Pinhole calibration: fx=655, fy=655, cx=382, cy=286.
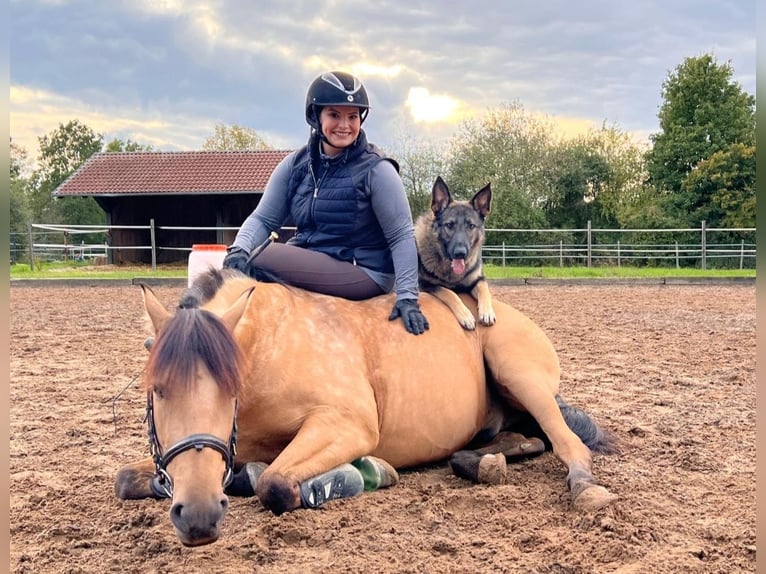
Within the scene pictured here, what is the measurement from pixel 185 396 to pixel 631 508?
2.09 meters

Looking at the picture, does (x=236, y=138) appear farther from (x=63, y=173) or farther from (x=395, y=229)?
(x=395, y=229)

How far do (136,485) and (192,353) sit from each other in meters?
1.22

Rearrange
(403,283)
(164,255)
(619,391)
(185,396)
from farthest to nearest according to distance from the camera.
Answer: (164,255) → (619,391) → (403,283) → (185,396)

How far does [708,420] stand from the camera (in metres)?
4.85

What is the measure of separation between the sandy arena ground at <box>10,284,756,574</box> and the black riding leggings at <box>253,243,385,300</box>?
3.74ft

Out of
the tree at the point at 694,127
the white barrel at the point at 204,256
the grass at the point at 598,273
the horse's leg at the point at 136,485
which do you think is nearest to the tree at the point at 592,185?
the tree at the point at 694,127

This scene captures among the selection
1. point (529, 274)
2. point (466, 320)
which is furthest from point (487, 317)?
point (529, 274)

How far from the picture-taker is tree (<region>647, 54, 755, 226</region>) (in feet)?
95.8

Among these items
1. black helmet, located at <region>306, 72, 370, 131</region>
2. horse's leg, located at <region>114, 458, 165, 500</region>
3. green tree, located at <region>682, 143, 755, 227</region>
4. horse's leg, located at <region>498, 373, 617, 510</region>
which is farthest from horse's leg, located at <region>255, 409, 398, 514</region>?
green tree, located at <region>682, 143, 755, 227</region>

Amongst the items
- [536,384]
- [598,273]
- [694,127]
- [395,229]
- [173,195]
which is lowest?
[598,273]

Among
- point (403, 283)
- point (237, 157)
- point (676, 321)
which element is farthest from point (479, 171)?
point (403, 283)

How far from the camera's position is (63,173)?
5684cm

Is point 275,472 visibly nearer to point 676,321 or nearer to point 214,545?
point 214,545

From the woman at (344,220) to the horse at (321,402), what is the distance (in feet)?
0.49
